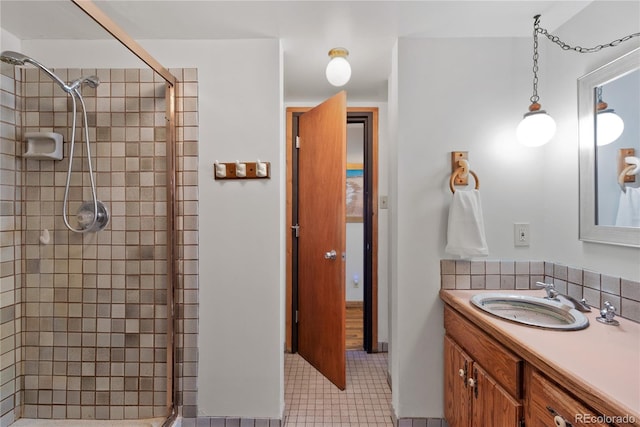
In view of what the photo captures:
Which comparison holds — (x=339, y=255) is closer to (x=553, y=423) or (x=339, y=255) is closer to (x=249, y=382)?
(x=249, y=382)

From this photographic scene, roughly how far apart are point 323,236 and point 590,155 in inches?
59.8

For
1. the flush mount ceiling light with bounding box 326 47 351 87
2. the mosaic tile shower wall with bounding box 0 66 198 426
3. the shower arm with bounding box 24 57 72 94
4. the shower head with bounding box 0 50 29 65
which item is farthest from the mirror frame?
the shower head with bounding box 0 50 29 65

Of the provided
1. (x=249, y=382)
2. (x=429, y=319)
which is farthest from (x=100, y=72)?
(x=429, y=319)

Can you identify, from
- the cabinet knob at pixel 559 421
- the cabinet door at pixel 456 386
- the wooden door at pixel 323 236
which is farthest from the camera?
the wooden door at pixel 323 236

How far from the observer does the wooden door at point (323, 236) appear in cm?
202

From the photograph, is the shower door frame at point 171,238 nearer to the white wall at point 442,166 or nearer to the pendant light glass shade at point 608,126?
the white wall at point 442,166

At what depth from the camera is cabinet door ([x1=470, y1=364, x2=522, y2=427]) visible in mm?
1043

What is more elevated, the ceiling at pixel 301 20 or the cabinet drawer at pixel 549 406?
the ceiling at pixel 301 20

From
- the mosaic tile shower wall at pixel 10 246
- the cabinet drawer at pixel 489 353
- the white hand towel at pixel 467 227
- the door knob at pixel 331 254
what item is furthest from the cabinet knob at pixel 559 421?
the mosaic tile shower wall at pixel 10 246

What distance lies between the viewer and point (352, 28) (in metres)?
1.58

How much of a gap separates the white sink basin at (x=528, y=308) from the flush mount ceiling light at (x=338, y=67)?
1334mm

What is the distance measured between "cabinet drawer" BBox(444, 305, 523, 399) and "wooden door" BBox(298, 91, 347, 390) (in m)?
0.75

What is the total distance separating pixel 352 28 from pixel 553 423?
5.94 feet

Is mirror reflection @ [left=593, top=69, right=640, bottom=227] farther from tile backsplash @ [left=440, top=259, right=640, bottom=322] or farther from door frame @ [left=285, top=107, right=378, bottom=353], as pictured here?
door frame @ [left=285, top=107, right=378, bottom=353]
